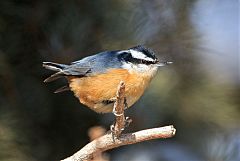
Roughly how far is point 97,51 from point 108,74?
11 cm

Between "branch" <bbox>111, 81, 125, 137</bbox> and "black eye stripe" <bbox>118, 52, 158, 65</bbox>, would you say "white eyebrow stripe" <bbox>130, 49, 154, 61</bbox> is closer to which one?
"black eye stripe" <bbox>118, 52, 158, 65</bbox>

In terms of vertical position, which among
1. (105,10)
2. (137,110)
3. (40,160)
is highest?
(105,10)

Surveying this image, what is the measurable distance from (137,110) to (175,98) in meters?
0.08

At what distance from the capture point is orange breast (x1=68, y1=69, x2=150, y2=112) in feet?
3.72

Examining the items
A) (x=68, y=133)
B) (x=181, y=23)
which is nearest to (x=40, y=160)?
(x=68, y=133)

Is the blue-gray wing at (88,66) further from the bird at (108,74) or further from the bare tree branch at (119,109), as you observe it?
the bare tree branch at (119,109)

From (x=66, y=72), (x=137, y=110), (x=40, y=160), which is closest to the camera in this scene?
(x=66, y=72)

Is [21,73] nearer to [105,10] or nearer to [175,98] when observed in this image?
[105,10]

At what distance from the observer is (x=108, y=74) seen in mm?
1148

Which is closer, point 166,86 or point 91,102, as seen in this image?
point 91,102

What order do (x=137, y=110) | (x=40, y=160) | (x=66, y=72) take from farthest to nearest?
(x=137, y=110) → (x=40, y=160) → (x=66, y=72)

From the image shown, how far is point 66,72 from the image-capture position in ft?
3.77

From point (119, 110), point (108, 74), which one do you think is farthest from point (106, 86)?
point (119, 110)

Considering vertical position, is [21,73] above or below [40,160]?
above
